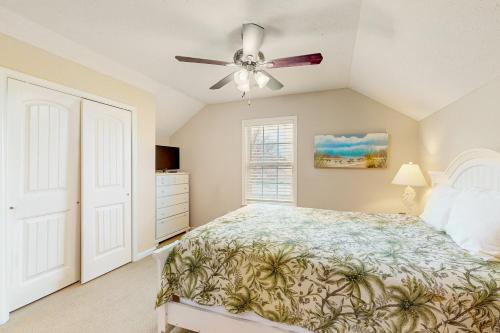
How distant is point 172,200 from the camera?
3.90m

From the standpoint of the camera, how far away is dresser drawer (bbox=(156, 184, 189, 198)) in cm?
361

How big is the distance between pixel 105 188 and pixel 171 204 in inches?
50.7

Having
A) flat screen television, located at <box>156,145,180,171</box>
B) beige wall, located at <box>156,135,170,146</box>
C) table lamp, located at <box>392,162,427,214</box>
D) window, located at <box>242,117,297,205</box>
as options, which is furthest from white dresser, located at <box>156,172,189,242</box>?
table lamp, located at <box>392,162,427,214</box>

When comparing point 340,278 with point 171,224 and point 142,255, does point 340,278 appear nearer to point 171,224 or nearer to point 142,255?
point 142,255

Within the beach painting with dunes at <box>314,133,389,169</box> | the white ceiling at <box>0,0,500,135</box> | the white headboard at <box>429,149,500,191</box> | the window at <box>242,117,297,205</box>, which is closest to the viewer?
the white ceiling at <box>0,0,500,135</box>

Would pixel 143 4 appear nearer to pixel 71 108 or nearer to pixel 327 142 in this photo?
pixel 71 108

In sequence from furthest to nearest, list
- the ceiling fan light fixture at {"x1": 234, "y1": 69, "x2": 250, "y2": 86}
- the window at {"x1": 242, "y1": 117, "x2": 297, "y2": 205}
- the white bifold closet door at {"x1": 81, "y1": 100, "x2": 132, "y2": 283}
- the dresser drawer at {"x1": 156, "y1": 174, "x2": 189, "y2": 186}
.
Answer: the window at {"x1": 242, "y1": 117, "x2": 297, "y2": 205} → the dresser drawer at {"x1": 156, "y1": 174, "x2": 189, "y2": 186} → the white bifold closet door at {"x1": 81, "y1": 100, "x2": 132, "y2": 283} → the ceiling fan light fixture at {"x1": 234, "y1": 69, "x2": 250, "y2": 86}

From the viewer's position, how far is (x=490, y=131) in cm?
179

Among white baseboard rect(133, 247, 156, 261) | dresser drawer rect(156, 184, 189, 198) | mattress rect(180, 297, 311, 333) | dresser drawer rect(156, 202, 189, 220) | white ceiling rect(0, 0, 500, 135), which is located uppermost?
white ceiling rect(0, 0, 500, 135)

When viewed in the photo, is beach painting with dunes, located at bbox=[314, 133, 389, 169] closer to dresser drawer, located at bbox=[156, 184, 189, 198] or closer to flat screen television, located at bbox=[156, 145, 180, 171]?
dresser drawer, located at bbox=[156, 184, 189, 198]

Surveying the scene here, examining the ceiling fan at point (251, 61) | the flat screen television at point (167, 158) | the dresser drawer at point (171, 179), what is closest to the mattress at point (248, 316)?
the ceiling fan at point (251, 61)

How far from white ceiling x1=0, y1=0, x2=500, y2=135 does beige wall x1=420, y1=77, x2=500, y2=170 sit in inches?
3.7

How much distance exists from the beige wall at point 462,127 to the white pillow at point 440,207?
45cm

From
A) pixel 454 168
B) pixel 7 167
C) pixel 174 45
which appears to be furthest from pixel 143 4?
pixel 454 168
